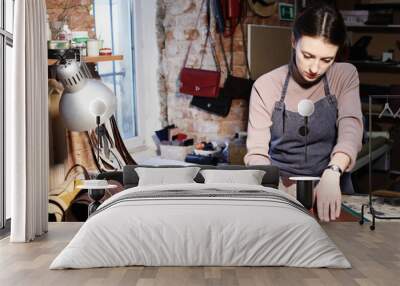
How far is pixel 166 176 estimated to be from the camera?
18.7 feet

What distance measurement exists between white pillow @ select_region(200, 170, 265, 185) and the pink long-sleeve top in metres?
0.30

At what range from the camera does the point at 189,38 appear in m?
6.01

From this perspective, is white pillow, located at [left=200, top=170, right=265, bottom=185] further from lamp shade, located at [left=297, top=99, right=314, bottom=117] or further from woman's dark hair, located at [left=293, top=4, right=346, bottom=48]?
woman's dark hair, located at [left=293, top=4, right=346, bottom=48]

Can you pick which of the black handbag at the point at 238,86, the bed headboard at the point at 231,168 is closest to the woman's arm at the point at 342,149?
the bed headboard at the point at 231,168

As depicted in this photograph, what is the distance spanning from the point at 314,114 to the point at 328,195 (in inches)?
25.9

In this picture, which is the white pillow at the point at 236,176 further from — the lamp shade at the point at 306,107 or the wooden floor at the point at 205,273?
the wooden floor at the point at 205,273

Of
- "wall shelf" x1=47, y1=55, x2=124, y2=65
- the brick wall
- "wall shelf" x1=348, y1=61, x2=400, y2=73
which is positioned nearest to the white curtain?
"wall shelf" x1=47, y1=55, x2=124, y2=65

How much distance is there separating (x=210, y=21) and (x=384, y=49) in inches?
65.7

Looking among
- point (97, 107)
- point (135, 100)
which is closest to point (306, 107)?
point (135, 100)

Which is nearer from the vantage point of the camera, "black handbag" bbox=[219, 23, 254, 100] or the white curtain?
the white curtain

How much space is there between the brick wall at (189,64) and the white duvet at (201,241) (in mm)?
1716

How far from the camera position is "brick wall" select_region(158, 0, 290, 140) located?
237 inches

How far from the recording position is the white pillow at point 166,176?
5.68 meters

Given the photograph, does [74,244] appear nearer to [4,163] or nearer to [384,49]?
[4,163]
